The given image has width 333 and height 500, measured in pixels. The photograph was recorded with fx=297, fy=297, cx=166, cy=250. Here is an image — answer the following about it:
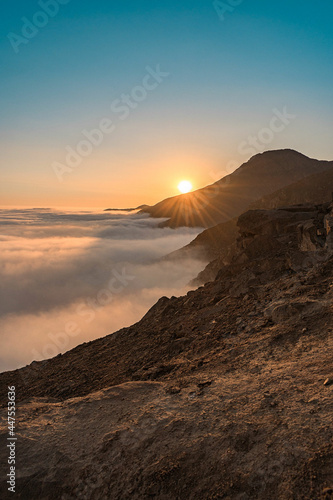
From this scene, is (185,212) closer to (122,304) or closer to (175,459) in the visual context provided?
(122,304)

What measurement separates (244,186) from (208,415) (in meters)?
122

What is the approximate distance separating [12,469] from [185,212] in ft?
414

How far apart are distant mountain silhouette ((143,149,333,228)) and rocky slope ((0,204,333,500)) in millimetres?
96354

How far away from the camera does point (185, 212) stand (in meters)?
129

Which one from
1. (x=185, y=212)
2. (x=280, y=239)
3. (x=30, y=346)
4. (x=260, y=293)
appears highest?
(x=185, y=212)

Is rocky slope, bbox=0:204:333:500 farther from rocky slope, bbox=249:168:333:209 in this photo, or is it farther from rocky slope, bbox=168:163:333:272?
rocky slope, bbox=249:168:333:209

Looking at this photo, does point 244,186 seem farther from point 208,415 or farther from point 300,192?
point 208,415

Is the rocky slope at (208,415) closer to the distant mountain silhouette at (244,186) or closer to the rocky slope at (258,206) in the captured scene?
the rocky slope at (258,206)

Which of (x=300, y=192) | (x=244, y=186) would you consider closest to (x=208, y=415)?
(x=300, y=192)

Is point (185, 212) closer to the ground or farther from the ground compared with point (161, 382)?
farther from the ground

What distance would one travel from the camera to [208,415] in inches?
193

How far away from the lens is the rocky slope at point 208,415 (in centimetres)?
371

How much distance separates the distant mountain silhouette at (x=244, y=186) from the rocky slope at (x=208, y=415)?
96.4 metres

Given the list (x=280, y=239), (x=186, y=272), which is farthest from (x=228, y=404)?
(x=186, y=272)
